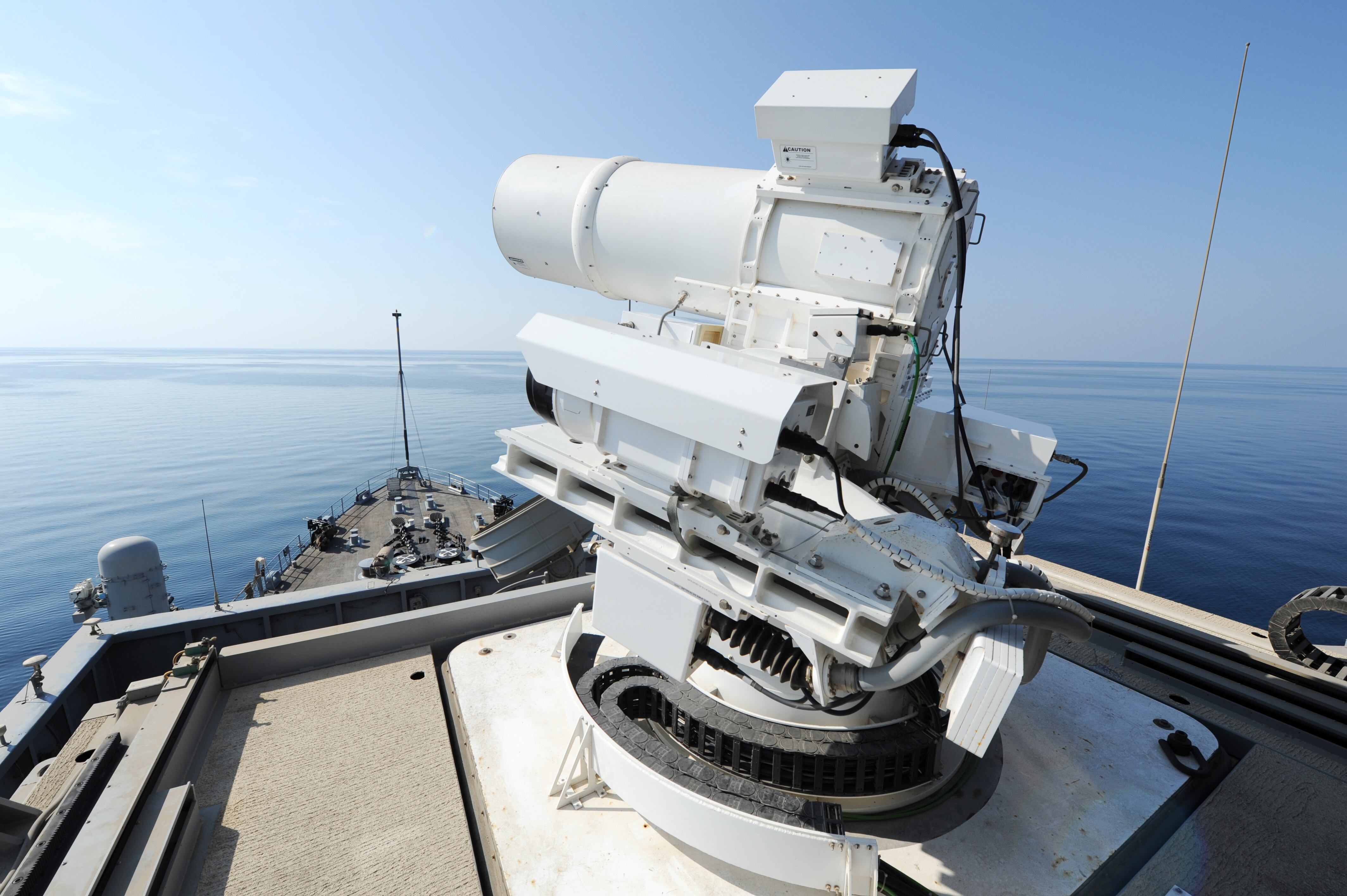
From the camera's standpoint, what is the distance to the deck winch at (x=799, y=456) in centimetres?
324

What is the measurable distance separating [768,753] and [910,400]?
267 cm

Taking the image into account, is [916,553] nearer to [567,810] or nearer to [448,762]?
[567,810]

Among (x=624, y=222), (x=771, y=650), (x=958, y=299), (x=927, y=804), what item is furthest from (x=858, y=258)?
(x=927, y=804)

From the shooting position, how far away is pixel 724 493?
3.26 metres

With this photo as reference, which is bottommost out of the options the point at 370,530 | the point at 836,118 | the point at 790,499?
the point at 370,530

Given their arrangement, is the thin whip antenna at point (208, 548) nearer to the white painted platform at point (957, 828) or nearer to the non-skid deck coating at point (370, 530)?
the non-skid deck coating at point (370, 530)

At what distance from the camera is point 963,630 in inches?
126

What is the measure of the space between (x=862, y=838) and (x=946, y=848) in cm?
128

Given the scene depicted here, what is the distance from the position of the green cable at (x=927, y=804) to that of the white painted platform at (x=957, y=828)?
0.20m

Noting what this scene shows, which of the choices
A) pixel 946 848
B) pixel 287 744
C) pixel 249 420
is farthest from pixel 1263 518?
pixel 249 420

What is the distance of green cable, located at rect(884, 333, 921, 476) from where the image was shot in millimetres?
3533

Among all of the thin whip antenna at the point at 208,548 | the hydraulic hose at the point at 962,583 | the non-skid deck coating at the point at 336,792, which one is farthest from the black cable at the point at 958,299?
the thin whip antenna at the point at 208,548

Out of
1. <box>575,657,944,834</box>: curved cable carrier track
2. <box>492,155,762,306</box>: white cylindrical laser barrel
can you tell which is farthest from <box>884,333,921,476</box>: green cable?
<box>575,657,944,834</box>: curved cable carrier track

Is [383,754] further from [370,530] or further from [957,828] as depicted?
[370,530]
